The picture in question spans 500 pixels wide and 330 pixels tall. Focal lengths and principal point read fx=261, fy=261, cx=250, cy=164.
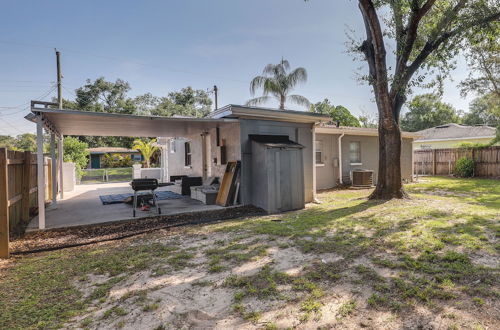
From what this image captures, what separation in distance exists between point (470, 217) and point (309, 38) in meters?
12.7

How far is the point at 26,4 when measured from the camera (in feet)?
38.6

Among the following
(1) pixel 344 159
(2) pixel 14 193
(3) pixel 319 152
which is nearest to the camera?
(2) pixel 14 193

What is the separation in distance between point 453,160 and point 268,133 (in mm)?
15916

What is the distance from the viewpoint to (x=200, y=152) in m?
10.8

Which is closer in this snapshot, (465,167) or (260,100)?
(465,167)

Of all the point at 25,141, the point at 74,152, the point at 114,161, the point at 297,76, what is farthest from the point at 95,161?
the point at 25,141

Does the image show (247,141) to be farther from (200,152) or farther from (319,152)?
(319,152)

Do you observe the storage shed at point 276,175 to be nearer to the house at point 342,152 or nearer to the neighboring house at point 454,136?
the house at point 342,152

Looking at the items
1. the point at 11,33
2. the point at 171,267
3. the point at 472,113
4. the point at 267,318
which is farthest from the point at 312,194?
the point at 472,113

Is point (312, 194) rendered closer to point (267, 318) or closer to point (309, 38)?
point (267, 318)

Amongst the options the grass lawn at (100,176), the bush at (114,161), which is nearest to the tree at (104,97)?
the bush at (114,161)

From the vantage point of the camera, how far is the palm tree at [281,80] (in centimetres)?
1881

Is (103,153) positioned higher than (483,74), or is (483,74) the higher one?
(483,74)

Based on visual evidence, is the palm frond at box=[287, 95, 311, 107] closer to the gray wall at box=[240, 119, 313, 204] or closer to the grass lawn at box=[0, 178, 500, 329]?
the gray wall at box=[240, 119, 313, 204]
